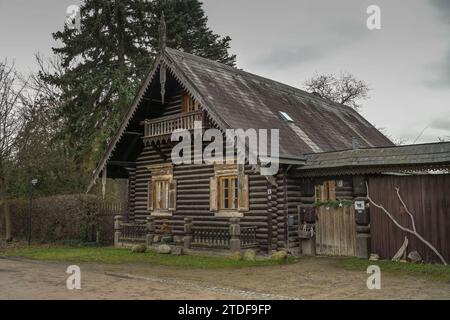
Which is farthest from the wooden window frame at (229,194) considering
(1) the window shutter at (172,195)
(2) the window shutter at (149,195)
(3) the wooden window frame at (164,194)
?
(2) the window shutter at (149,195)

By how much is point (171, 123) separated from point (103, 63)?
14.8 m

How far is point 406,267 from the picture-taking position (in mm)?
13008

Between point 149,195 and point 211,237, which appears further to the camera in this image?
point 149,195

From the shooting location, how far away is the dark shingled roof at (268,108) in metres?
17.8

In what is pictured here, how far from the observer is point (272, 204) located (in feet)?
55.6

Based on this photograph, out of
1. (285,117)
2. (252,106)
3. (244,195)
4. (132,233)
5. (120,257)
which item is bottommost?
(120,257)

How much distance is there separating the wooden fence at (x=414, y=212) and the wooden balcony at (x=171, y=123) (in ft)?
22.5

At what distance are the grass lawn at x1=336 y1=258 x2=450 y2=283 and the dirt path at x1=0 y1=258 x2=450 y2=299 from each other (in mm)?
488

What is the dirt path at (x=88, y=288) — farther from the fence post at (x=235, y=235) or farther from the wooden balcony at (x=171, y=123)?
the wooden balcony at (x=171, y=123)

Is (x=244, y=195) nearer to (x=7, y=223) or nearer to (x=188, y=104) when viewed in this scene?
(x=188, y=104)

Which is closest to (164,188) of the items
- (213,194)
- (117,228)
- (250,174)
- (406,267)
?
(117,228)

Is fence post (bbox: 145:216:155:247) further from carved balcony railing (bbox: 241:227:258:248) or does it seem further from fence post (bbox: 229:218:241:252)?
fence post (bbox: 229:218:241:252)
